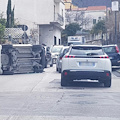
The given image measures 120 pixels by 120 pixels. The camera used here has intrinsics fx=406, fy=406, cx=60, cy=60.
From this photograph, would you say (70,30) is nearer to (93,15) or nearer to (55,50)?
(93,15)

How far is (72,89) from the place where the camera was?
15164 mm

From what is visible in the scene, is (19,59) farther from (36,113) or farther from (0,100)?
(36,113)

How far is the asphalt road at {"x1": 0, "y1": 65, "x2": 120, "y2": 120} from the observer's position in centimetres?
971

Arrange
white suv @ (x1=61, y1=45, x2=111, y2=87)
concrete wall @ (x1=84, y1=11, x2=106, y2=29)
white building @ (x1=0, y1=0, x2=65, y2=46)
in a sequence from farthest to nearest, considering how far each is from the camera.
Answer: concrete wall @ (x1=84, y1=11, x2=106, y2=29), white building @ (x1=0, y1=0, x2=65, y2=46), white suv @ (x1=61, y1=45, x2=111, y2=87)

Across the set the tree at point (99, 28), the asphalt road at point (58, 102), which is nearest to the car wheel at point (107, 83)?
the asphalt road at point (58, 102)

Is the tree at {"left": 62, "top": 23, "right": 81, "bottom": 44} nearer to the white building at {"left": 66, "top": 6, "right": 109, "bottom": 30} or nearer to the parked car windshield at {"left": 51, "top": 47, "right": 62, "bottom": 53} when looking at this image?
the white building at {"left": 66, "top": 6, "right": 109, "bottom": 30}

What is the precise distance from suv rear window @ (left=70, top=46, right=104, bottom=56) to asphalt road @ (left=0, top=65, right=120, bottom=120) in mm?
1357

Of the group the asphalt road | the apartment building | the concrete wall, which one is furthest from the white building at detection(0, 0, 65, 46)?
the concrete wall

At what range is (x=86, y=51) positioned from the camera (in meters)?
15.5

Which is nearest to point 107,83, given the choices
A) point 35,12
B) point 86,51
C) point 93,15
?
point 86,51

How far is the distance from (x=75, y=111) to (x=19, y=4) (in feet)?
142

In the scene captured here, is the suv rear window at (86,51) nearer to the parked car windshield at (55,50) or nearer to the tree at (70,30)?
the parked car windshield at (55,50)

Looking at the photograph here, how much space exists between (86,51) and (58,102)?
4.11 m

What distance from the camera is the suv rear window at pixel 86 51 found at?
50.5 ft
